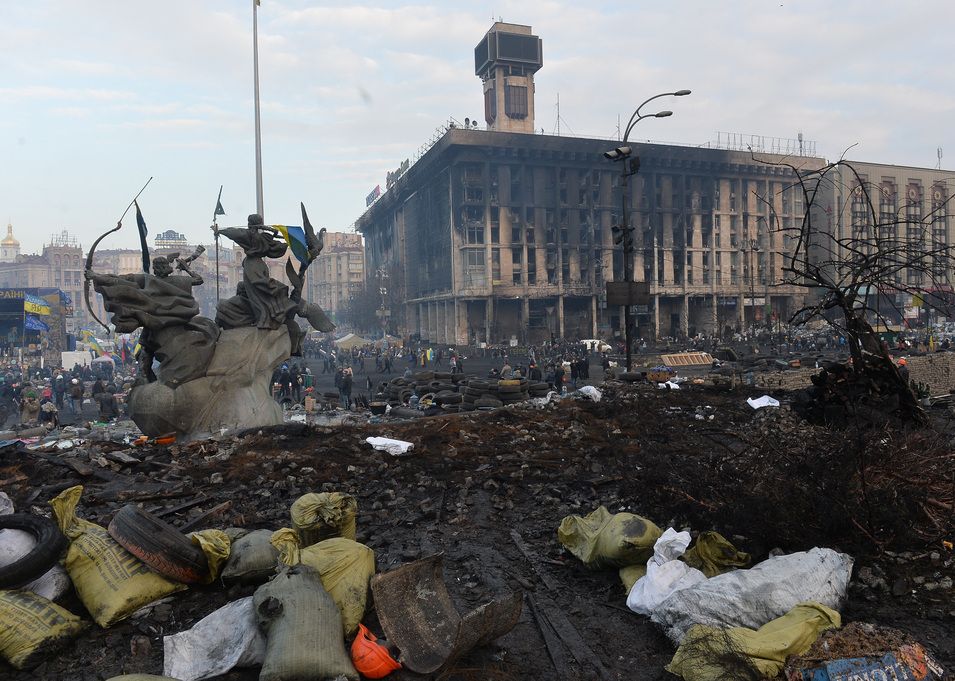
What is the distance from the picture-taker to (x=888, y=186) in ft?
213

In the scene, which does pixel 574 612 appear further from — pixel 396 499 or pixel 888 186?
pixel 888 186

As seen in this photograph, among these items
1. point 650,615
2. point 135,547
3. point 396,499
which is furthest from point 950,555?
point 135,547

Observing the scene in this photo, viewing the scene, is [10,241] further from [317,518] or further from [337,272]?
[317,518]

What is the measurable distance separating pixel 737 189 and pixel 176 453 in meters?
68.5

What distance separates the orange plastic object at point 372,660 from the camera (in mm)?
3795

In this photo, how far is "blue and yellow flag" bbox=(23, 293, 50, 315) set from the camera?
4469cm

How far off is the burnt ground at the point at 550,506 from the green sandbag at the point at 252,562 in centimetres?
14

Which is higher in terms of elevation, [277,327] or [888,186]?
[888,186]

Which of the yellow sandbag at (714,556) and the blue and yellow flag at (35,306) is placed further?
the blue and yellow flag at (35,306)

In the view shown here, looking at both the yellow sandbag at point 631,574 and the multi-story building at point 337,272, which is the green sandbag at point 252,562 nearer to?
the yellow sandbag at point 631,574

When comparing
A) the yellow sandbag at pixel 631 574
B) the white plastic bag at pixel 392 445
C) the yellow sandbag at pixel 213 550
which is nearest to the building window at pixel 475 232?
the white plastic bag at pixel 392 445

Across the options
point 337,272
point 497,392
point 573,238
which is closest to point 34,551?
point 497,392

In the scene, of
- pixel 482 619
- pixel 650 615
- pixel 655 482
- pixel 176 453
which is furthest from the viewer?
pixel 176 453

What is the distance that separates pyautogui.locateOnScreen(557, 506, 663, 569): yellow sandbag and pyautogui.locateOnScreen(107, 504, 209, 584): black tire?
3.08 meters
